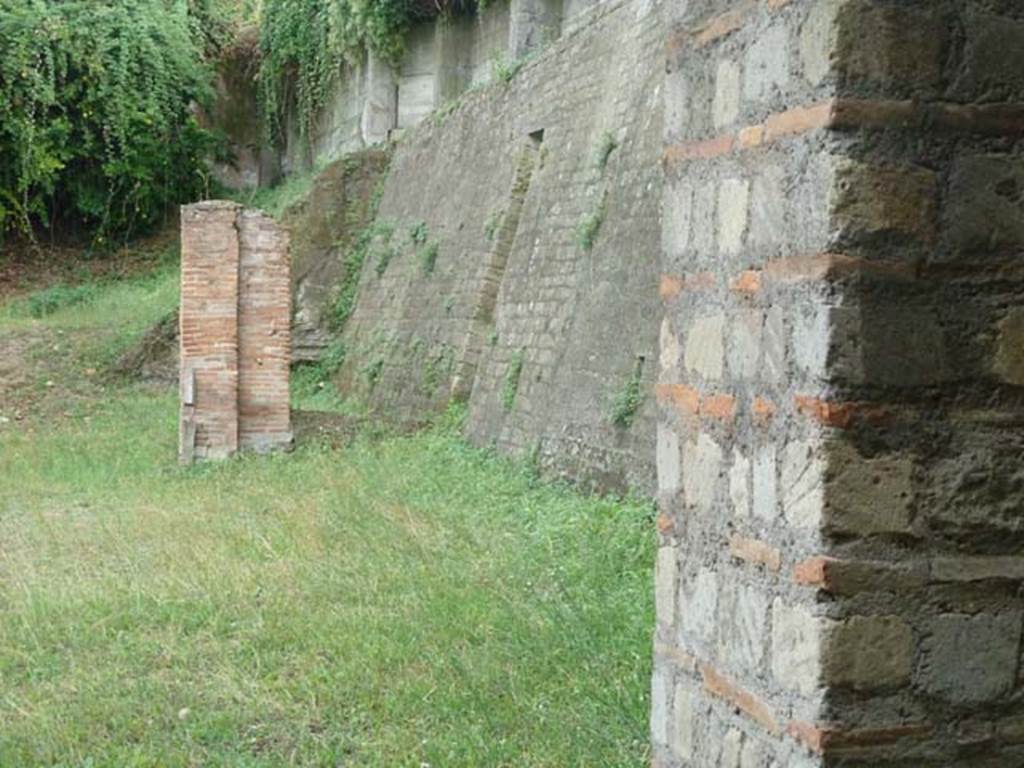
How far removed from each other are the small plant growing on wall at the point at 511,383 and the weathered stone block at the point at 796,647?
27.6 feet

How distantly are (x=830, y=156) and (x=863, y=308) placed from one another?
30cm

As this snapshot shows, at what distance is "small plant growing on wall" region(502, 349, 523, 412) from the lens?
11141mm

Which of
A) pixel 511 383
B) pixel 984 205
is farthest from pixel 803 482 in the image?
pixel 511 383

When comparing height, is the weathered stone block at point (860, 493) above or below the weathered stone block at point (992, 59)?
below

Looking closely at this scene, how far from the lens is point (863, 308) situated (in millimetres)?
2512

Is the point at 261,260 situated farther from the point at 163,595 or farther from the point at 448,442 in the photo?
the point at 163,595

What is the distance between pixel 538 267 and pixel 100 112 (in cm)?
1303

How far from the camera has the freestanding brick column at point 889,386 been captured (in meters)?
2.51

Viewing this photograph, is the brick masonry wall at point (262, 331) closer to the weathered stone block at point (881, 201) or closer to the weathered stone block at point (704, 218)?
the weathered stone block at point (704, 218)

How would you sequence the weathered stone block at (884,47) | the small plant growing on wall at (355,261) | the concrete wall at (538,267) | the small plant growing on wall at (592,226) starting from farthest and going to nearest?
the small plant growing on wall at (355,261) < the small plant growing on wall at (592,226) < the concrete wall at (538,267) < the weathered stone block at (884,47)

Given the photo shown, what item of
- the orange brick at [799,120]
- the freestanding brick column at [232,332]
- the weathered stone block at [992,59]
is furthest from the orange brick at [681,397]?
the freestanding brick column at [232,332]

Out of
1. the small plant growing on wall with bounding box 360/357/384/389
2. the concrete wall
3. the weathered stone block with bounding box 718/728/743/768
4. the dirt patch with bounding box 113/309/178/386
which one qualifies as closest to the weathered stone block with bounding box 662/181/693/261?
the weathered stone block with bounding box 718/728/743/768

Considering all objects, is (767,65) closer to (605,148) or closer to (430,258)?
(605,148)

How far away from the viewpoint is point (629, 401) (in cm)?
871
